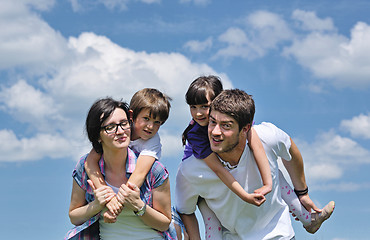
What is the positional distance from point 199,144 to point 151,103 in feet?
2.52

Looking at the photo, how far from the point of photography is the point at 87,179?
6.53m

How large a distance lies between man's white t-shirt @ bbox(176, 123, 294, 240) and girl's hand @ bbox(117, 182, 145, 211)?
92 centimetres

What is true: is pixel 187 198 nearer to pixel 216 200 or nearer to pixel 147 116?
pixel 216 200

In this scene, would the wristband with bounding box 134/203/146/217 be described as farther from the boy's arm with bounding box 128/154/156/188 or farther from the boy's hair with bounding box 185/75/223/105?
the boy's hair with bounding box 185/75/223/105

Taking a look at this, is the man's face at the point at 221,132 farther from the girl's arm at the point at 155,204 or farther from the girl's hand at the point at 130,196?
the girl's hand at the point at 130,196

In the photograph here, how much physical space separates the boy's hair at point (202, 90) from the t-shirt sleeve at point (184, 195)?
0.79 m

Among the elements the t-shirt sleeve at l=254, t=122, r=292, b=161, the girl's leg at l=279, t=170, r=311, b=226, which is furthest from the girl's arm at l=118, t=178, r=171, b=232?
the girl's leg at l=279, t=170, r=311, b=226

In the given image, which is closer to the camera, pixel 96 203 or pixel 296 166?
pixel 96 203

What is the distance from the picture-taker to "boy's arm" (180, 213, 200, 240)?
7.16 meters

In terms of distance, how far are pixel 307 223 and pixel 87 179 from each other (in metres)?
3.18

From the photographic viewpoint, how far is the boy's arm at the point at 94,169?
6387mm

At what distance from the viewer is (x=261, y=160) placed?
6660mm

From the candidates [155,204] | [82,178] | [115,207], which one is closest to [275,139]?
[155,204]

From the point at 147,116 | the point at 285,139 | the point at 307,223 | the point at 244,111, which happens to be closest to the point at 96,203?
the point at 147,116
